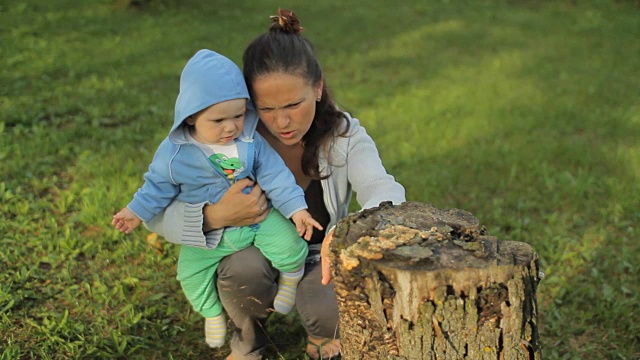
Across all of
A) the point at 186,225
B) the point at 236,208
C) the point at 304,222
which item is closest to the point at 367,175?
the point at 304,222

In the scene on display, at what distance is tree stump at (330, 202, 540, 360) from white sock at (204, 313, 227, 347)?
1.07 meters

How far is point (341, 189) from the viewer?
11.0ft

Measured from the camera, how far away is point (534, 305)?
235 centimetres

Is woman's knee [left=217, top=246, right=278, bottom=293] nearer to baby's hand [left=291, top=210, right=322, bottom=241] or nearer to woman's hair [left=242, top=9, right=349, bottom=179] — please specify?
baby's hand [left=291, top=210, right=322, bottom=241]

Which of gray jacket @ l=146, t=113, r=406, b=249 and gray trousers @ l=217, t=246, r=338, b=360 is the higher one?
gray jacket @ l=146, t=113, r=406, b=249

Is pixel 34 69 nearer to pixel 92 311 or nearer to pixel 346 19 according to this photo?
pixel 92 311

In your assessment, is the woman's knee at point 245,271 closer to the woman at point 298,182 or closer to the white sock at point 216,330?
the woman at point 298,182

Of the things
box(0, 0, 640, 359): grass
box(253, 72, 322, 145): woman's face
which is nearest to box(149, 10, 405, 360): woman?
box(253, 72, 322, 145): woman's face

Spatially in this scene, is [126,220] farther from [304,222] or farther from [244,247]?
[304,222]

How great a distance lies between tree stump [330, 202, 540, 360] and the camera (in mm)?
2262

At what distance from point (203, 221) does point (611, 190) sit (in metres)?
3.56

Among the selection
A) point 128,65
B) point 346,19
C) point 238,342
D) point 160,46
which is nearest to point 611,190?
point 238,342

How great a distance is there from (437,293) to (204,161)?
1208 mm

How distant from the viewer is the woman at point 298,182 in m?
3.08
